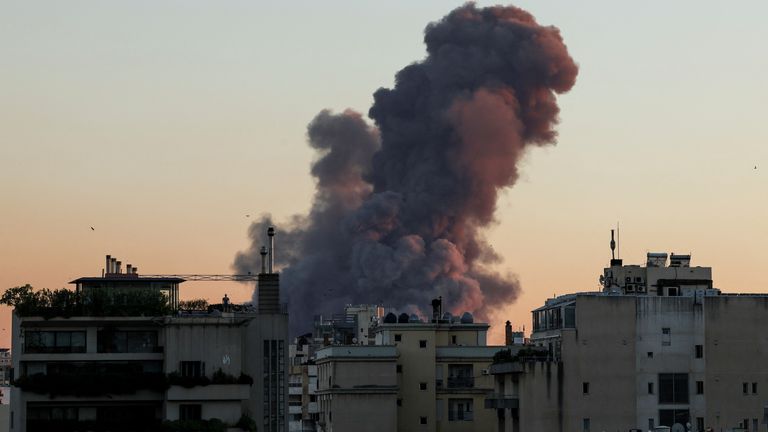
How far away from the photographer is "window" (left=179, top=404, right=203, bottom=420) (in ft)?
340

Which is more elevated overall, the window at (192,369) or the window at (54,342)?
the window at (54,342)

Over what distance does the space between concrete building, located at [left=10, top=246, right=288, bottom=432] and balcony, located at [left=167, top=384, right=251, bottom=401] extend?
0.05m

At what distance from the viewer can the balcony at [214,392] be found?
340 feet

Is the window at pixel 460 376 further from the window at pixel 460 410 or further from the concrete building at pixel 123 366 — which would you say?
the concrete building at pixel 123 366

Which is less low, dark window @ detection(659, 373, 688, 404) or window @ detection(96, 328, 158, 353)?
window @ detection(96, 328, 158, 353)

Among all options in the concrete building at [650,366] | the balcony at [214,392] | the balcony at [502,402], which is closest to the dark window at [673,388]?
the concrete building at [650,366]

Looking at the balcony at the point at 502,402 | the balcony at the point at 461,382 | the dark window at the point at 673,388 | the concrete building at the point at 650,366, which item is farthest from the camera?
the balcony at the point at 461,382

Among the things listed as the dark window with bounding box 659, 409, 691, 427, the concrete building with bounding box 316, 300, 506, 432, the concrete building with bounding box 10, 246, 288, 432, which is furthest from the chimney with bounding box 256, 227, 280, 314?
the concrete building with bounding box 316, 300, 506, 432

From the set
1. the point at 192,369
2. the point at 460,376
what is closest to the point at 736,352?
the point at 460,376

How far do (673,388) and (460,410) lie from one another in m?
32.2

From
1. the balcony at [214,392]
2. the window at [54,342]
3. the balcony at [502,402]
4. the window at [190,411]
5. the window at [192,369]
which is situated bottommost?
the window at [190,411]

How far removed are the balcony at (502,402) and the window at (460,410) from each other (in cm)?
1955

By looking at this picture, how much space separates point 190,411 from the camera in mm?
103938

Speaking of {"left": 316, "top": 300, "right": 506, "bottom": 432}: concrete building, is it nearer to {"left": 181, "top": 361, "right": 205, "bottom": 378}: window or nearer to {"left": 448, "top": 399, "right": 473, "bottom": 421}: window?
{"left": 448, "top": 399, "right": 473, "bottom": 421}: window
